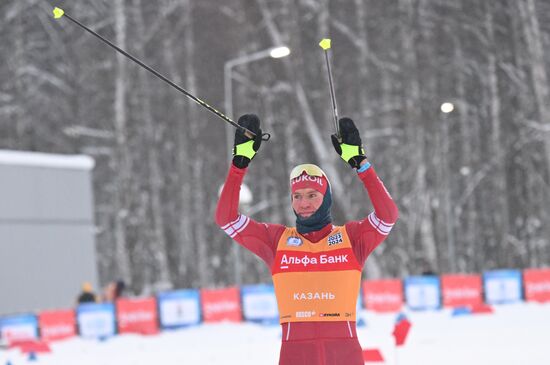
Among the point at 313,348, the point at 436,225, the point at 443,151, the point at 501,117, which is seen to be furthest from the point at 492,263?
the point at 313,348

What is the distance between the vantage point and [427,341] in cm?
1498

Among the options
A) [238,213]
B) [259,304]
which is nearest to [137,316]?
[259,304]

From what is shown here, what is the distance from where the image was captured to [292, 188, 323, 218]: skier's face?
19.5 ft

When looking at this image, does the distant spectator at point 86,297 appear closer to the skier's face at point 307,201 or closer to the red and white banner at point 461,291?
the red and white banner at point 461,291

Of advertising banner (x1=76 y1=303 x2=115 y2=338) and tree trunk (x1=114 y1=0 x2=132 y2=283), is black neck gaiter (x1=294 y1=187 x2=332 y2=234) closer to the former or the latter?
advertising banner (x1=76 y1=303 x2=115 y2=338)

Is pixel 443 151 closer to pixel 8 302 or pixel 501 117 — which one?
pixel 501 117

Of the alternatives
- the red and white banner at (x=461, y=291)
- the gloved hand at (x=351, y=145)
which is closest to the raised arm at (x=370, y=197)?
the gloved hand at (x=351, y=145)

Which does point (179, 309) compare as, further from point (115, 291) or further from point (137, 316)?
point (115, 291)

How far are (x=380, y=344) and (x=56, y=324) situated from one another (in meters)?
7.22

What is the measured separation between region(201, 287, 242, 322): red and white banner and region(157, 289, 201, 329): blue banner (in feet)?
0.66

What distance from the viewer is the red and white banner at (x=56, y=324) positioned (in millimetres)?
19422

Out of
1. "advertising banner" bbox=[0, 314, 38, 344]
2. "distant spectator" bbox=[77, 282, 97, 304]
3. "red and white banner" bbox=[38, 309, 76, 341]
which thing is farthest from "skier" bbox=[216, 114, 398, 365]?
"distant spectator" bbox=[77, 282, 97, 304]

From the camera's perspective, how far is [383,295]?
23.5 metres

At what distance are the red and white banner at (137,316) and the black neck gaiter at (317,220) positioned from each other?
14781 millimetres
